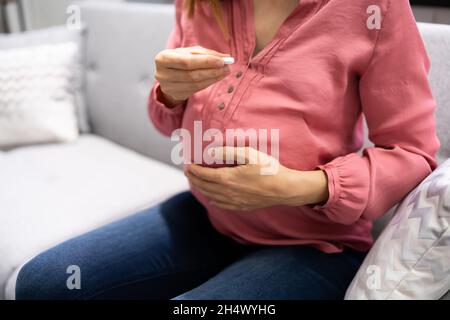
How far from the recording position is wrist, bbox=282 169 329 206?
0.57 meters

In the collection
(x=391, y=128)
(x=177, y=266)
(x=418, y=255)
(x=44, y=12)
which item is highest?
(x=44, y=12)

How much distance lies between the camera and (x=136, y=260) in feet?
2.33

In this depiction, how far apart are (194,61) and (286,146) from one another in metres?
0.17

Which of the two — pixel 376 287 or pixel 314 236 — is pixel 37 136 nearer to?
pixel 314 236

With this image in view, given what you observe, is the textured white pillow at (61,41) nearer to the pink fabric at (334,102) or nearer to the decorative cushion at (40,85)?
the decorative cushion at (40,85)

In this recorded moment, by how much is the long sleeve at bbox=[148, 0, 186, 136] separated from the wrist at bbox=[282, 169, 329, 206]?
0.25m

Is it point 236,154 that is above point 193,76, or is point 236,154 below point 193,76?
below

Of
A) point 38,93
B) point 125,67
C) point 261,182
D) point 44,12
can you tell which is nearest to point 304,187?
point 261,182

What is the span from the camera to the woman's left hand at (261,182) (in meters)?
0.57

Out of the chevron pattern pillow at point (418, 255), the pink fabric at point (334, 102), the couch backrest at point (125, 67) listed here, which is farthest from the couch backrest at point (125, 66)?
the chevron pattern pillow at point (418, 255)

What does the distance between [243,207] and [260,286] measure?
0.11 metres

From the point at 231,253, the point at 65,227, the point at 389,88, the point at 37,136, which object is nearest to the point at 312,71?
the point at 389,88

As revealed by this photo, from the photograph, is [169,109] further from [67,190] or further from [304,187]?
[67,190]

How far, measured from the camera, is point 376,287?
20.1 inches
